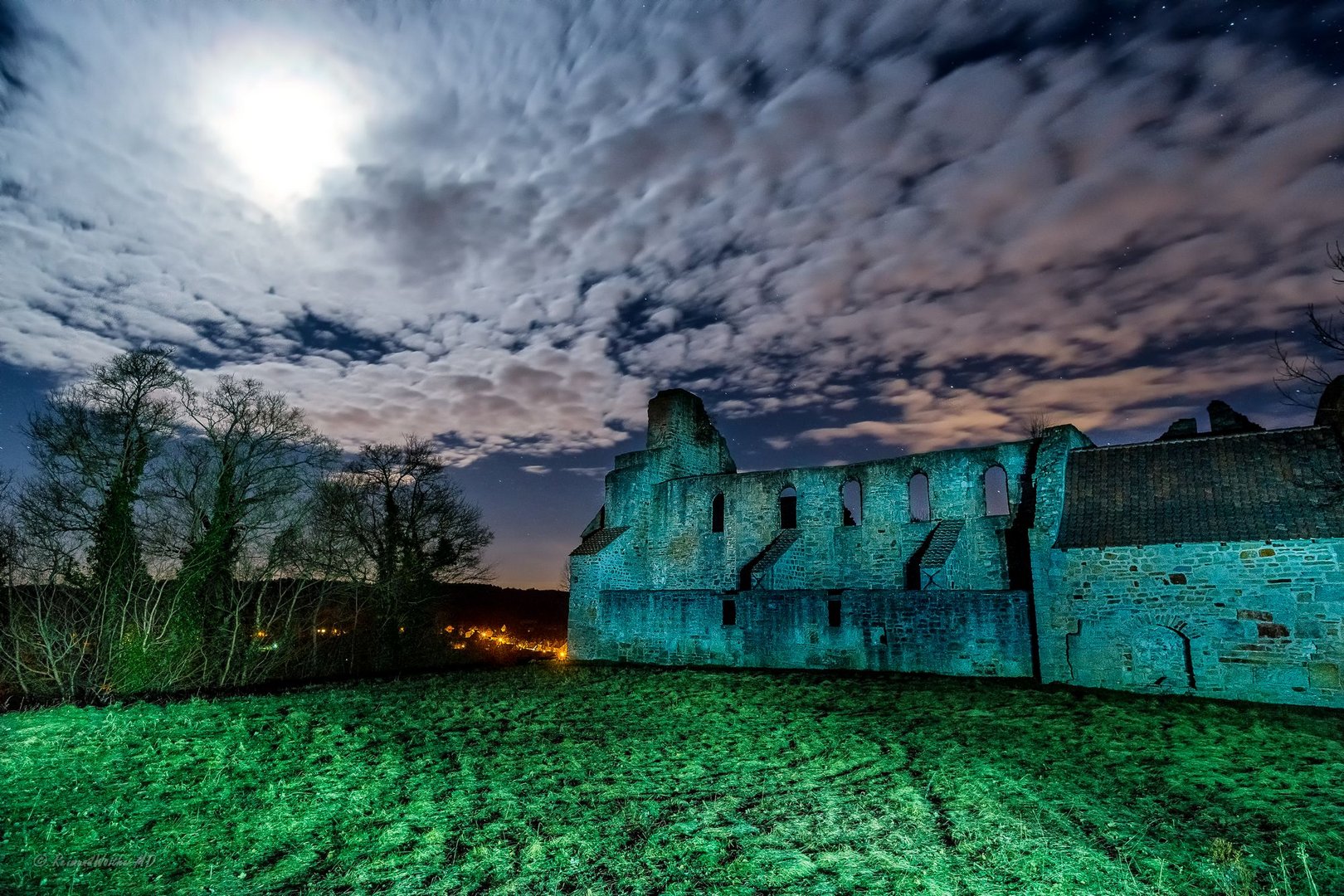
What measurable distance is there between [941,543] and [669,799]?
1624 centimetres

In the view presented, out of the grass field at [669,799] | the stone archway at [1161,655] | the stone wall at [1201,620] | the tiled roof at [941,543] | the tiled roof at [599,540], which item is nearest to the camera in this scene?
the grass field at [669,799]

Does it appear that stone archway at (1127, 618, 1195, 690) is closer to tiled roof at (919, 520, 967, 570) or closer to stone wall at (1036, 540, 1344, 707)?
stone wall at (1036, 540, 1344, 707)

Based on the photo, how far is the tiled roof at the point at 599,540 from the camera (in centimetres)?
2712

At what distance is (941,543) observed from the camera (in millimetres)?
21344

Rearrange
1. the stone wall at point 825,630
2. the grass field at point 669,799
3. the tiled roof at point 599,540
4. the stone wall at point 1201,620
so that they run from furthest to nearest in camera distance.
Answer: the tiled roof at point 599,540, the stone wall at point 825,630, the stone wall at point 1201,620, the grass field at point 669,799

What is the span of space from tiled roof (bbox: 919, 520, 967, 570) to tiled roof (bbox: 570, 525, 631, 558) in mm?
12270

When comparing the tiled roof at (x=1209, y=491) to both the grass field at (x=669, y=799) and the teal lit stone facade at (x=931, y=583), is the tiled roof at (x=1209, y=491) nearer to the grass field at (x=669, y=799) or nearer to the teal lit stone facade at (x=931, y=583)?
the teal lit stone facade at (x=931, y=583)

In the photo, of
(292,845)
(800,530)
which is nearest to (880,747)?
(292,845)

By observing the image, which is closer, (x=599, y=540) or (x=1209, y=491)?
(x=1209, y=491)

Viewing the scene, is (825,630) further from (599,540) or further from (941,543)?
(599,540)

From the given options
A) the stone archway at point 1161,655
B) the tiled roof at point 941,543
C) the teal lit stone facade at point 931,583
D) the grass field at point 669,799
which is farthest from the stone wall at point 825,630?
the grass field at point 669,799

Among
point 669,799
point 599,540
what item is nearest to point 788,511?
point 599,540

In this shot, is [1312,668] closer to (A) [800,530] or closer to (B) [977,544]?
(B) [977,544]

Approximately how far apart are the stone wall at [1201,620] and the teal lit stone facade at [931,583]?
3 cm
